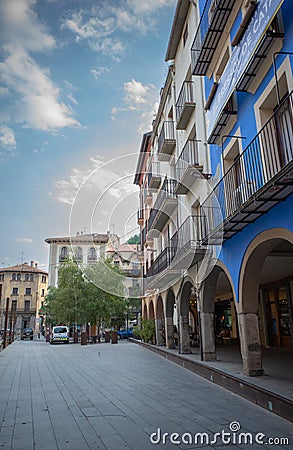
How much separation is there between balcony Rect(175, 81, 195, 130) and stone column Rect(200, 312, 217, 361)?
751 centimetres

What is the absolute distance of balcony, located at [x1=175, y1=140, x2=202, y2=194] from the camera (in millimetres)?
12828

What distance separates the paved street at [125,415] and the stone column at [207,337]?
5.21ft

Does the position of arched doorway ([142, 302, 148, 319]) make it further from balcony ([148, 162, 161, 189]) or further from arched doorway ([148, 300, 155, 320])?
balcony ([148, 162, 161, 189])

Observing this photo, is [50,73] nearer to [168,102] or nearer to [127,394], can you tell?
[168,102]

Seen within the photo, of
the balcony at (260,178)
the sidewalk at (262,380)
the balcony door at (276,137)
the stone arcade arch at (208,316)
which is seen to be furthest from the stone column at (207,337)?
the balcony door at (276,137)

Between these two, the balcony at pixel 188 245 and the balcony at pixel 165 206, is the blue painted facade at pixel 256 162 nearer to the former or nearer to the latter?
the balcony at pixel 188 245

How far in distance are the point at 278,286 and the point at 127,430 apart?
40.1ft

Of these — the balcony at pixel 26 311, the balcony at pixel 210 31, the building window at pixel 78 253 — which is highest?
the building window at pixel 78 253

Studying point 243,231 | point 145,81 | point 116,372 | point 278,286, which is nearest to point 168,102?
point 145,81

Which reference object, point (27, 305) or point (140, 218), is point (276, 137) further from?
point (27, 305)

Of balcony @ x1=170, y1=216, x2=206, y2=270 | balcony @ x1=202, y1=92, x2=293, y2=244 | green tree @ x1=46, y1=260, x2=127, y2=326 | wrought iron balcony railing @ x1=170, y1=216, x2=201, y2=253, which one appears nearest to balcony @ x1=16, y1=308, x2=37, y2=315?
green tree @ x1=46, y1=260, x2=127, y2=326

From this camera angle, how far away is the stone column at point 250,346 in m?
8.62

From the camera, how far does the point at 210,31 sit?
10391 mm

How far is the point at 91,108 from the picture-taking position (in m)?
15.8
